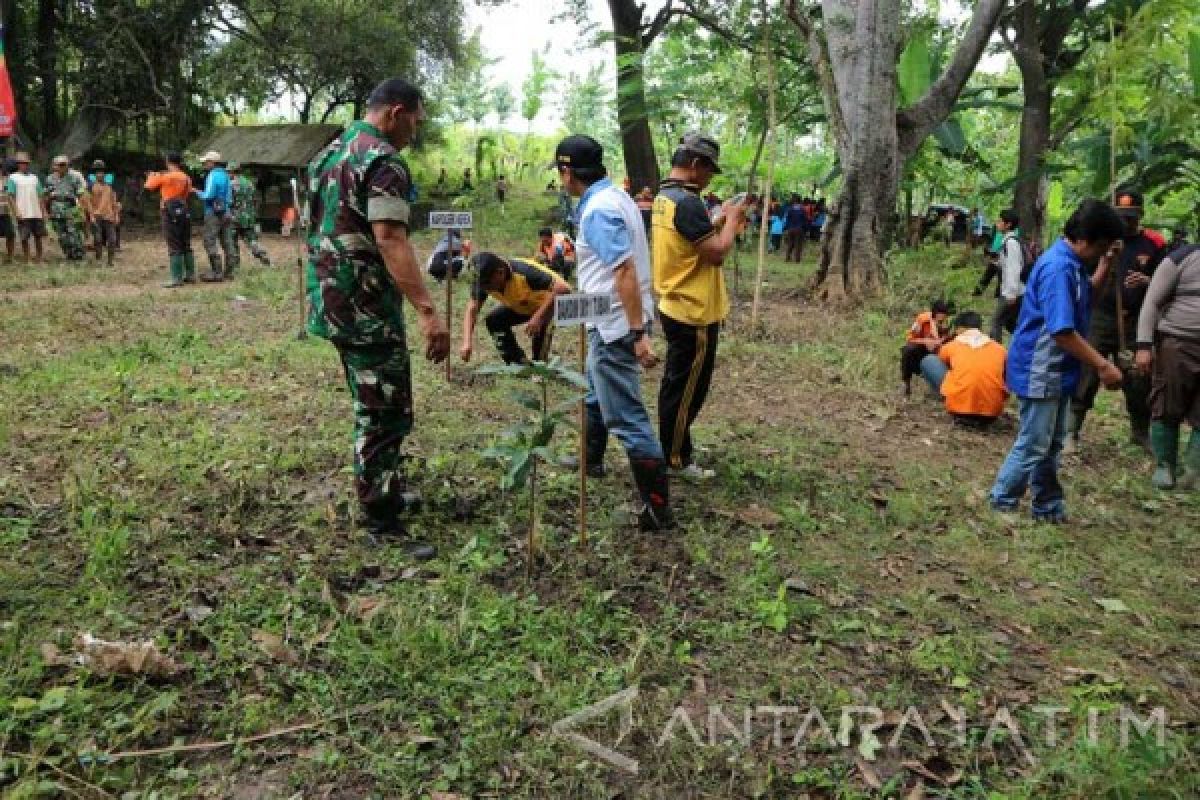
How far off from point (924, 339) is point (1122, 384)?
156 cm

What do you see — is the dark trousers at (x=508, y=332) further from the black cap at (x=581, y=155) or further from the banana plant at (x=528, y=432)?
the banana plant at (x=528, y=432)

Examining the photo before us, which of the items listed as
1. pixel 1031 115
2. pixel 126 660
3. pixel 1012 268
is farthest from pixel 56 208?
pixel 1031 115

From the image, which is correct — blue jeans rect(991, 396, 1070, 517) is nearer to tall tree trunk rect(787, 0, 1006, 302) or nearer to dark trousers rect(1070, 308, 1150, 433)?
dark trousers rect(1070, 308, 1150, 433)

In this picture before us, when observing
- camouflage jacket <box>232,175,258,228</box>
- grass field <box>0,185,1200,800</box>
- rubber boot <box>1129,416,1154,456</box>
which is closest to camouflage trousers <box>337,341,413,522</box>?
grass field <box>0,185,1200,800</box>

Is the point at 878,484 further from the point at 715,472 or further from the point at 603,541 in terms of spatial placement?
the point at 603,541

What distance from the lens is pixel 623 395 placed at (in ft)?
13.0

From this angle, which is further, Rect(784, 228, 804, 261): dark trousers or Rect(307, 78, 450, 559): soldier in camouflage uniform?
Rect(784, 228, 804, 261): dark trousers

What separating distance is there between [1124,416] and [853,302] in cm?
426

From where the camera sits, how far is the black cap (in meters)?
3.84

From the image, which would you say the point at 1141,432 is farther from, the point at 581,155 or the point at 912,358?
the point at 581,155

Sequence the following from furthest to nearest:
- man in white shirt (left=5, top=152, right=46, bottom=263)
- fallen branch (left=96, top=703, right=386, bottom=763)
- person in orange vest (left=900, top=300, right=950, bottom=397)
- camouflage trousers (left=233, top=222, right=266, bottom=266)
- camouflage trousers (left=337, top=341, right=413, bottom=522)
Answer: camouflage trousers (left=233, top=222, right=266, bottom=266), man in white shirt (left=5, top=152, right=46, bottom=263), person in orange vest (left=900, top=300, right=950, bottom=397), camouflage trousers (left=337, top=341, right=413, bottom=522), fallen branch (left=96, top=703, right=386, bottom=763)

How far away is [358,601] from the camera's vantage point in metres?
3.34

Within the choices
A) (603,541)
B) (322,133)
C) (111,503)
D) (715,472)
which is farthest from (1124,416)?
(322,133)

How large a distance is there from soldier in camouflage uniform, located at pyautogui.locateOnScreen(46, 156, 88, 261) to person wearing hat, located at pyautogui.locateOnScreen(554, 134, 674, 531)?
12.4 metres
